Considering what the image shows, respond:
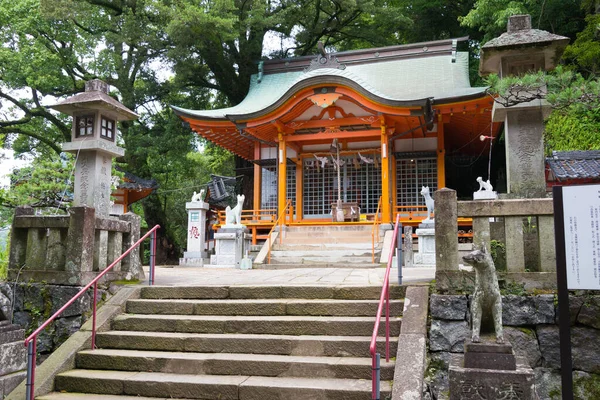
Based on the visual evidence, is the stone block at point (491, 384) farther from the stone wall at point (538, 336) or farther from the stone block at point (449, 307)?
the stone block at point (449, 307)

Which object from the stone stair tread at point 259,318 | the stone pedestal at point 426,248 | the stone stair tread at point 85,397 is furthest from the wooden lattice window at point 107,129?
the stone pedestal at point 426,248

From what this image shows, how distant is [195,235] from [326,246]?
530cm

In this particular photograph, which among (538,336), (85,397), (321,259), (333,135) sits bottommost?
(85,397)

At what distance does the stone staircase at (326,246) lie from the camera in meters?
12.7

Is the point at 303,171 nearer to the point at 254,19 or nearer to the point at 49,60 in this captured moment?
the point at 254,19

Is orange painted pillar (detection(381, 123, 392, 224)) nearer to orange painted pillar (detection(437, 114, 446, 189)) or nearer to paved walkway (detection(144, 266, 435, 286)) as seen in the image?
orange painted pillar (detection(437, 114, 446, 189))

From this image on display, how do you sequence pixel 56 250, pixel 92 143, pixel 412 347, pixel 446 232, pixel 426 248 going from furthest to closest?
pixel 426 248 → pixel 92 143 → pixel 56 250 → pixel 446 232 → pixel 412 347

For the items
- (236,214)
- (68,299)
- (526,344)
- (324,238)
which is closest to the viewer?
(526,344)

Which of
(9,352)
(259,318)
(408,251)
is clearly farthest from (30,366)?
(408,251)

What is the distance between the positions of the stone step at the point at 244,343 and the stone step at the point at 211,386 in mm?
391

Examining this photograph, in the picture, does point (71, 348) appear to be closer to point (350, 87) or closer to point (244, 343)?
point (244, 343)

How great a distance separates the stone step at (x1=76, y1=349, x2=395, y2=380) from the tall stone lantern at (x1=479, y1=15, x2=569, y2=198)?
3.28 metres

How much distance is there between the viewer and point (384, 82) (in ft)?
59.2

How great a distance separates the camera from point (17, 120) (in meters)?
19.1
